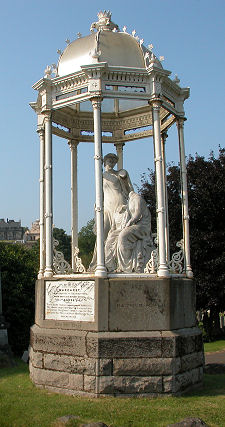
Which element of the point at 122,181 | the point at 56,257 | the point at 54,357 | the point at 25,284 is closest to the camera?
the point at 54,357

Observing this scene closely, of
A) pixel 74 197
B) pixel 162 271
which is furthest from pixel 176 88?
pixel 162 271

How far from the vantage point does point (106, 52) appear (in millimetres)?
9133

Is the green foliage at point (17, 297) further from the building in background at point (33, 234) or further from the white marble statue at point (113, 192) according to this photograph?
the building in background at point (33, 234)

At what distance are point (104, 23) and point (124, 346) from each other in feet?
23.1

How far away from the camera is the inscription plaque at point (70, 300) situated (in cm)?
794

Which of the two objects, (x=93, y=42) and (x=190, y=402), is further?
(x=93, y=42)

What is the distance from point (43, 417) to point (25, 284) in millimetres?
12525

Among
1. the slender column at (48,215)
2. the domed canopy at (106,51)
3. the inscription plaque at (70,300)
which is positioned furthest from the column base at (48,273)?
the domed canopy at (106,51)

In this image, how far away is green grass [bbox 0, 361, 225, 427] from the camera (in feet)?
20.9

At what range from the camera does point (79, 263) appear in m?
9.52

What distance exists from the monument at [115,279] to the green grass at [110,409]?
0.28 m

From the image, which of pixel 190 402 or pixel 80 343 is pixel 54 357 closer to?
pixel 80 343

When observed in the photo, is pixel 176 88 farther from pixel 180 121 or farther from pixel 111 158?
pixel 111 158

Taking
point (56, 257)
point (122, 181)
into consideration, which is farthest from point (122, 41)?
point (56, 257)
